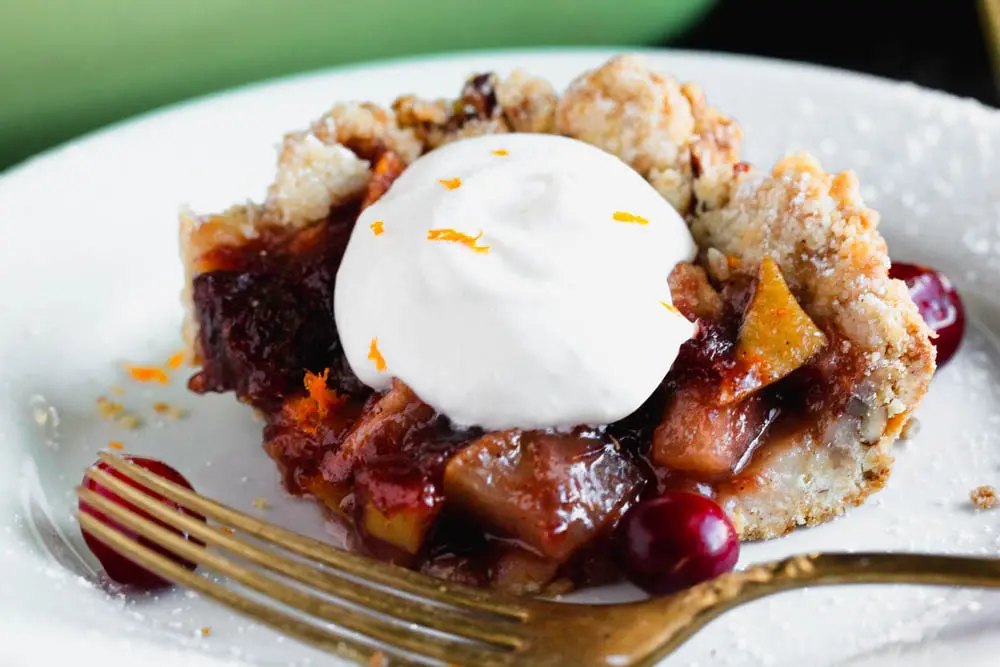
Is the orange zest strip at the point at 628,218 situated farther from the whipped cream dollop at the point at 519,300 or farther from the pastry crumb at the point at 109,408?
the pastry crumb at the point at 109,408

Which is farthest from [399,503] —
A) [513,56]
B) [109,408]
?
[513,56]

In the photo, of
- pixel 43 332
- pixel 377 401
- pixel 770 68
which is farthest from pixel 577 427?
pixel 770 68

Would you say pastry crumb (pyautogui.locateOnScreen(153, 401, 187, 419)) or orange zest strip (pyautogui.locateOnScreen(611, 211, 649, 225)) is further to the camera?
pastry crumb (pyautogui.locateOnScreen(153, 401, 187, 419))

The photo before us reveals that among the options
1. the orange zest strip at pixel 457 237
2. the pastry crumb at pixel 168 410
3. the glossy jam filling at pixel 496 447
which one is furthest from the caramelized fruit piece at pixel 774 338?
the pastry crumb at pixel 168 410

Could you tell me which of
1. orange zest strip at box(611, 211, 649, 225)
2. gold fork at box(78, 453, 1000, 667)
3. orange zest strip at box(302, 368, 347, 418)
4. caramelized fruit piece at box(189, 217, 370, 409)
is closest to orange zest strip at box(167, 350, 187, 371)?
caramelized fruit piece at box(189, 217, 370, 409)

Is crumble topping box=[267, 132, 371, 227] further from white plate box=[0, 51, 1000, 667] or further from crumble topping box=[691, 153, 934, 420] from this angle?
crumble topping box=[691, 153, 934, 420]

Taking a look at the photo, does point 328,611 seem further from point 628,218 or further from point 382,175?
point 382,175
